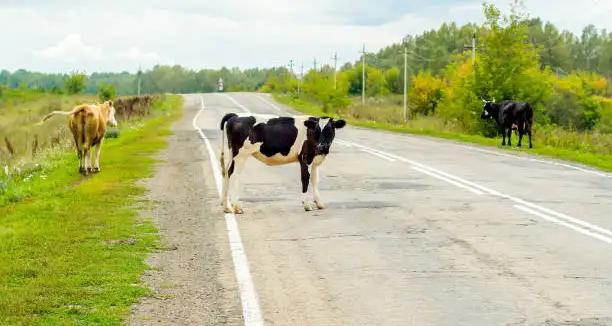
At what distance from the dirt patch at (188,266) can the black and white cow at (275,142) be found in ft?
2.60

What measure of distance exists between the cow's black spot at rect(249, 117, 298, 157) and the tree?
93557mm

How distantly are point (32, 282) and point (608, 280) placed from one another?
5.59 meters

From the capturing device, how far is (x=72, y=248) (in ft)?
32.5

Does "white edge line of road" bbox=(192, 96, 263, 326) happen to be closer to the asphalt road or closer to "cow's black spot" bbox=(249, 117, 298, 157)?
the asphalt road

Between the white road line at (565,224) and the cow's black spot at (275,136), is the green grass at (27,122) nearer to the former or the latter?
the cow's black spot at (275,136)

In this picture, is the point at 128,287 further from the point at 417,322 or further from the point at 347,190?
the point at 347,190

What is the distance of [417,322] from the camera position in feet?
21.8

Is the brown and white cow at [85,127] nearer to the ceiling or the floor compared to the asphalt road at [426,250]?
nearer to the ceiling

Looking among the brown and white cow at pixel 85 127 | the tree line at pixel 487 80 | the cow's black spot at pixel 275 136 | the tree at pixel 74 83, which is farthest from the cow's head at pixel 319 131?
the tree at pixel 74 83

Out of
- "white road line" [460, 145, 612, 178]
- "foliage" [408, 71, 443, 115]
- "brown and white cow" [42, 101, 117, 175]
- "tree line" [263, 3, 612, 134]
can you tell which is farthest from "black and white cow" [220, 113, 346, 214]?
"foliage" [408, 71, 443, 115]

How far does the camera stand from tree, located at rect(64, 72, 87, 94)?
102688 millimetres

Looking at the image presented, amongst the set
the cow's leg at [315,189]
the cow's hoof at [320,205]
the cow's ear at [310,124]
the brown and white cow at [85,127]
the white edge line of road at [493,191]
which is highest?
the cow's ear at [310,124]

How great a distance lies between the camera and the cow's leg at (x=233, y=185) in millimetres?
12844

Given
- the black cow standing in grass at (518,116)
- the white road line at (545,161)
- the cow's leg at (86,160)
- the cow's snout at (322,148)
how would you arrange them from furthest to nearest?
the black cow standing in grass at (518,116) < the white road line at (545,161) < the cow's leg at (86,160) < the cow's snout at (322,148)
